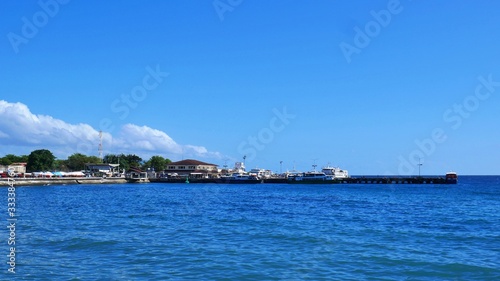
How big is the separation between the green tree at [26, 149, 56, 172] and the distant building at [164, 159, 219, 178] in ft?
120

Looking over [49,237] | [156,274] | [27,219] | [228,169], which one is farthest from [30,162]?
[156,274]

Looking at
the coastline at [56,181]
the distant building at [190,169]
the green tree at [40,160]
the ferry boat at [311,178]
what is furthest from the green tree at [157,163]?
the ferry boat at [311,178]

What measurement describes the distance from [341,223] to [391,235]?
554 centimetres

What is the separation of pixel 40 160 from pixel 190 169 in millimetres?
45748

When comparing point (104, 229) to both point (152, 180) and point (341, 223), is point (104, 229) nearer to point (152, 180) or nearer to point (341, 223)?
point (341, 223)

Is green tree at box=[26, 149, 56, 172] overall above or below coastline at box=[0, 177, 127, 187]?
above

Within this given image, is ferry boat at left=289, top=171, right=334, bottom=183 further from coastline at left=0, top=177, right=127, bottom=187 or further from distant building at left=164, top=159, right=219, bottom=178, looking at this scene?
coastline at left=0, top=177, right=127, bottom=187

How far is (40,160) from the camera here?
126062mm

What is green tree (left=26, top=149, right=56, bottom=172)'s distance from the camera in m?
126

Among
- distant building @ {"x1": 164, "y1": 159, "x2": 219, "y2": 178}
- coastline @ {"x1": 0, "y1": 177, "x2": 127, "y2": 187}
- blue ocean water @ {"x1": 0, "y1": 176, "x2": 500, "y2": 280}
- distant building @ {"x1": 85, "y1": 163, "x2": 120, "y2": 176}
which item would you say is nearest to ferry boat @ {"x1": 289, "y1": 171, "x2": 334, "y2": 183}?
distant building @ {"x1": 164, "y1": 159, "x2": 219, "y2": 178}

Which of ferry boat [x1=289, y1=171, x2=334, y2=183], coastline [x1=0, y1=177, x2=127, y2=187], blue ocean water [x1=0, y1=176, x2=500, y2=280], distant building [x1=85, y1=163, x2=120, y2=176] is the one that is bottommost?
blue ocean water [x1=0, y1=176, x2=500, y2=280]

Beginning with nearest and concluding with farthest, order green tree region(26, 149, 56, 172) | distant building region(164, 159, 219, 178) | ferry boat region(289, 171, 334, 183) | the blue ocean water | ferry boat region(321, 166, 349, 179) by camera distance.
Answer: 1. the blue ocean water
2. green tree region(26, 149, 56, 172)
3. ferry boat region(289, 171, 334, 183)
4. ferry boat region(321, 166, 349, 179)
5. distant building region(164, 159, 219, 178)

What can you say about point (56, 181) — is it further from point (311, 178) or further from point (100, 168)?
point (311, 178)

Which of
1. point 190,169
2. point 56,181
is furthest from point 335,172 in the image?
point 56,181
